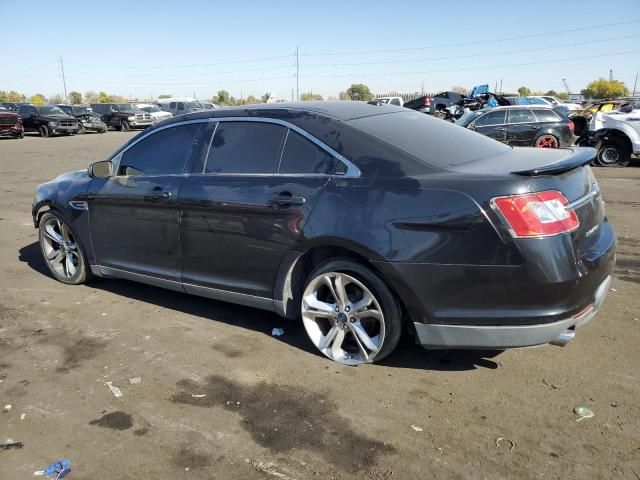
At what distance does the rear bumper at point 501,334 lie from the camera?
9.79ft

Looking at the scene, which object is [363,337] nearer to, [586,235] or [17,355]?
[586,235]

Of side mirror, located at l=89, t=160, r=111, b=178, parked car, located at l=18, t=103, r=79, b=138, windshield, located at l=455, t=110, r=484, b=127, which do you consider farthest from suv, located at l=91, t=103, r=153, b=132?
side mirror, located at l=89, t=160, r=111, b=178

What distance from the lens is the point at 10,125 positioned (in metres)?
26.7

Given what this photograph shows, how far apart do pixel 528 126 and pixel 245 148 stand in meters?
13.1

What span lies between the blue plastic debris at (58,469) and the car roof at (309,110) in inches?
97.6

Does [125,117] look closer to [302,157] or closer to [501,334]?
[302,157]

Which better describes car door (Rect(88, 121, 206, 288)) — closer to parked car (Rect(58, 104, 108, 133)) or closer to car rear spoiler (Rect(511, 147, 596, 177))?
car rear spoiler (Rect(511, 147, 596, 177))

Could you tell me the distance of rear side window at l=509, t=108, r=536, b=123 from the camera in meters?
15.2

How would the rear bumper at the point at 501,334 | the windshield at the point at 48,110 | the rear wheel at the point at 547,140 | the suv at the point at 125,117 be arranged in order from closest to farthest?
the rear bumper at the point at 501,334 < the rear wheel at the point at 547,140 < the windshield at the point at 48,110 < the suv at the point at 125,117

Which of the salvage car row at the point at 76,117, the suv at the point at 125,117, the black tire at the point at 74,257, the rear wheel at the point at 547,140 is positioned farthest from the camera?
the suv at the point at 125,117

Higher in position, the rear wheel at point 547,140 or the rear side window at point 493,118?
the rear side window at point 493,118

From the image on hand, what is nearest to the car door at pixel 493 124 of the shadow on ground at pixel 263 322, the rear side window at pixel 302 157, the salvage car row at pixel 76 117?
the shadow on ground at pixel 263 322

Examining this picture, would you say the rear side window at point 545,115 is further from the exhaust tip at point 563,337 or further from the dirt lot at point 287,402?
the exhaust tip at point 563,337

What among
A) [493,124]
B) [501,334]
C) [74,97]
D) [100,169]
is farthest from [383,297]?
[74,97]
